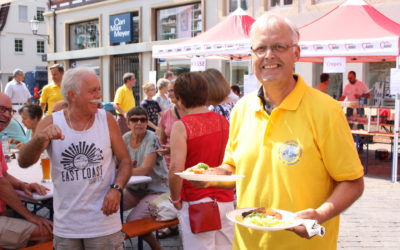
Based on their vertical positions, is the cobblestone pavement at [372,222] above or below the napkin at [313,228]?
below

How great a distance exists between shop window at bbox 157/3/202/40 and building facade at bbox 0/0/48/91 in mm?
25696

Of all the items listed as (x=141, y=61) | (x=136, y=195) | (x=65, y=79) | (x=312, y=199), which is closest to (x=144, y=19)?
(x=141, y=61)

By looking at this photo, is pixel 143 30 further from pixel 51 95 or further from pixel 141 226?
pixel 141 226

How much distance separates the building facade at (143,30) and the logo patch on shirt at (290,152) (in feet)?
42.2

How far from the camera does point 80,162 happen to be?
2.89 metres

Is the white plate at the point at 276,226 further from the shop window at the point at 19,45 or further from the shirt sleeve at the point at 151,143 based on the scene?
the shop window at the point at 19,45

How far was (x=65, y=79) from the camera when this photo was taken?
2.98 metres

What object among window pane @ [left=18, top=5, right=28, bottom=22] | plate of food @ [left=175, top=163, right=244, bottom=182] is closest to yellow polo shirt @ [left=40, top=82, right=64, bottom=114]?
plate of food @ [left=175, top=163, right=244, bottom=182]

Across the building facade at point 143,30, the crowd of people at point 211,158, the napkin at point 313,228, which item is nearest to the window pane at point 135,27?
the building facade at point 143,30

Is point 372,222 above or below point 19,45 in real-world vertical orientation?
below

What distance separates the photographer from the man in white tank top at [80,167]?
2883mm

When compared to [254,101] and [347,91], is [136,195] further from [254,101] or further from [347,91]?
[347,91]

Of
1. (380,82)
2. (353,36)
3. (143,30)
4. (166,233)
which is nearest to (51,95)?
(166,233)

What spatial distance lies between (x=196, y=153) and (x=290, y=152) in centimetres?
147
